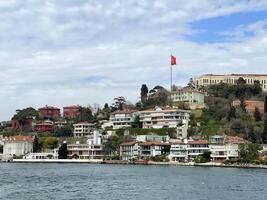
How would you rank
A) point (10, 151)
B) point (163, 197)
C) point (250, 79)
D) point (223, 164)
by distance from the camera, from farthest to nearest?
point (250, 79), point (10, 151), point (223, 164), point (163, 197)

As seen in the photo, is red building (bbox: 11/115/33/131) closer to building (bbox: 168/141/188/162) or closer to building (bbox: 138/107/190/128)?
building (bbox: 138/107/190/128)

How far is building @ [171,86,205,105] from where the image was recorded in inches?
3664

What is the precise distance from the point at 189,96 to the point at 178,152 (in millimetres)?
20170

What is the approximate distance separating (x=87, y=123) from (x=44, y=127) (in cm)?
1034

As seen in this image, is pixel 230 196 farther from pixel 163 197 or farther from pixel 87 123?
pixel 87 123

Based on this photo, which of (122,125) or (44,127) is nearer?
(122,125)

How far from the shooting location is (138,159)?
77.6m

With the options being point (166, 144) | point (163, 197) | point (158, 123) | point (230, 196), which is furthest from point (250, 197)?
point (158, 123)

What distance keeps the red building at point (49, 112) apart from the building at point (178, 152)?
42781 millimetres

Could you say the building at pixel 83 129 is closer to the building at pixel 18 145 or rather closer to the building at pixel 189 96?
the building at pixel 18 145

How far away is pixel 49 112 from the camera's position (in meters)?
115

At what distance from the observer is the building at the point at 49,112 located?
113m

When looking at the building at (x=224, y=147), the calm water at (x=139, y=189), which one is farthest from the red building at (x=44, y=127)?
the calm water at (x=139, y=189)

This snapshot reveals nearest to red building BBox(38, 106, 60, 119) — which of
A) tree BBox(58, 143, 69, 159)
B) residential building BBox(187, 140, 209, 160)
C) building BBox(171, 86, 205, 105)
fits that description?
tree BBox(58, 143, 69, 159)
